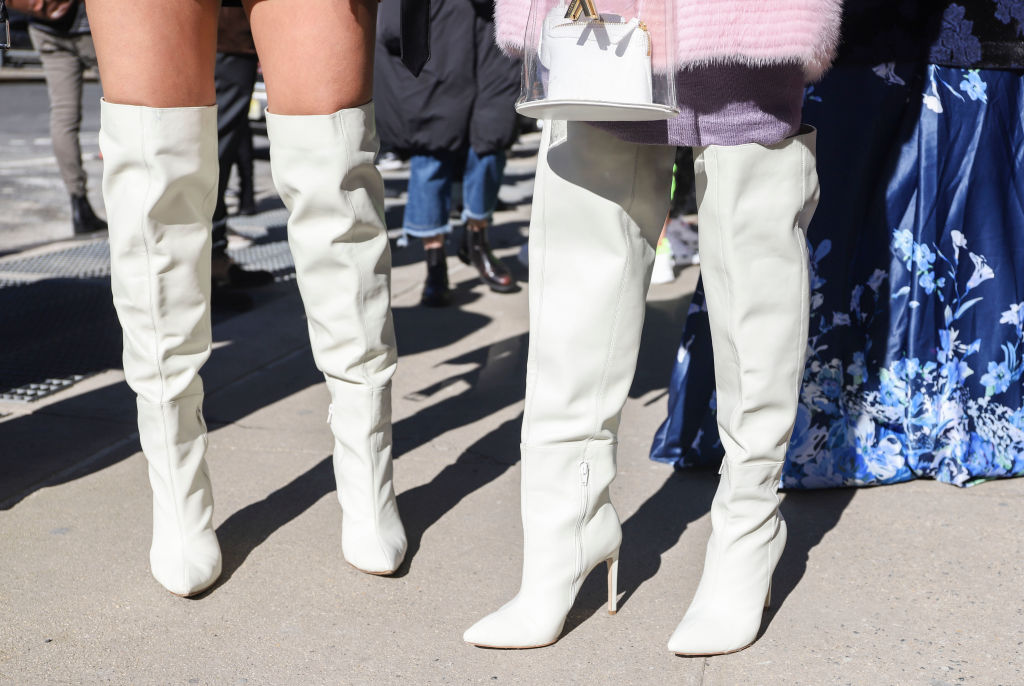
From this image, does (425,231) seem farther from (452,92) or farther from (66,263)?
(66,263)

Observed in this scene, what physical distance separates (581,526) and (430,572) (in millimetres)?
478

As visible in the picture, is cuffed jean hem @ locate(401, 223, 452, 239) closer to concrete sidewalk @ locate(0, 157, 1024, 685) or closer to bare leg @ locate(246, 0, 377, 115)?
concrete sidewalk @ locate(0, 157, 1024, 685)

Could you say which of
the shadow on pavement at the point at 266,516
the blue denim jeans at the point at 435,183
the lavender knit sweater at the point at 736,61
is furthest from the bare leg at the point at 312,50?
the blue denim jeans at the point at 435,183

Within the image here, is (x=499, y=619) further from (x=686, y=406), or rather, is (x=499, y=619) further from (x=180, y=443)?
(x=686, y=406)

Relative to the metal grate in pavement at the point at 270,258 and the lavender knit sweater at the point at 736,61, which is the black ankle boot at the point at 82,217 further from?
the lavender knit sweater at the point at 736,61

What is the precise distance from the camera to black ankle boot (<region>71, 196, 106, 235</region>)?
5910mm

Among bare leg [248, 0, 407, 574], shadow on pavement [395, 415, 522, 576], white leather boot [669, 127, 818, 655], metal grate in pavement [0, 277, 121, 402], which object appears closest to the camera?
white leather boot [669, 127, 818, 655]

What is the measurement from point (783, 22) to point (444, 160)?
3.04m

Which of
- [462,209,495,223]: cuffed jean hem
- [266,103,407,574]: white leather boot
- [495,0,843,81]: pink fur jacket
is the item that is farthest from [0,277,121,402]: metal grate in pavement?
[495,0,843,81]: pink fur jacket

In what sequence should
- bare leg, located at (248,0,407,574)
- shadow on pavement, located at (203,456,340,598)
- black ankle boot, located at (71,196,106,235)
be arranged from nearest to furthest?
bare leg, located at (248,0,407,574) → shadow on pavement, located at (203,456,340,598) → black ankle boot, located at (71,196,106,235)

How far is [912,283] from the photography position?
264 centimetres

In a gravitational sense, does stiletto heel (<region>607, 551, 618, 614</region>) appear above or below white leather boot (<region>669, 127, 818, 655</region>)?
below

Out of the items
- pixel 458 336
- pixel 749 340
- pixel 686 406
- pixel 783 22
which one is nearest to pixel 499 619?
pixel 749 340

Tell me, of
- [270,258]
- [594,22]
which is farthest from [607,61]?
[270,258]
